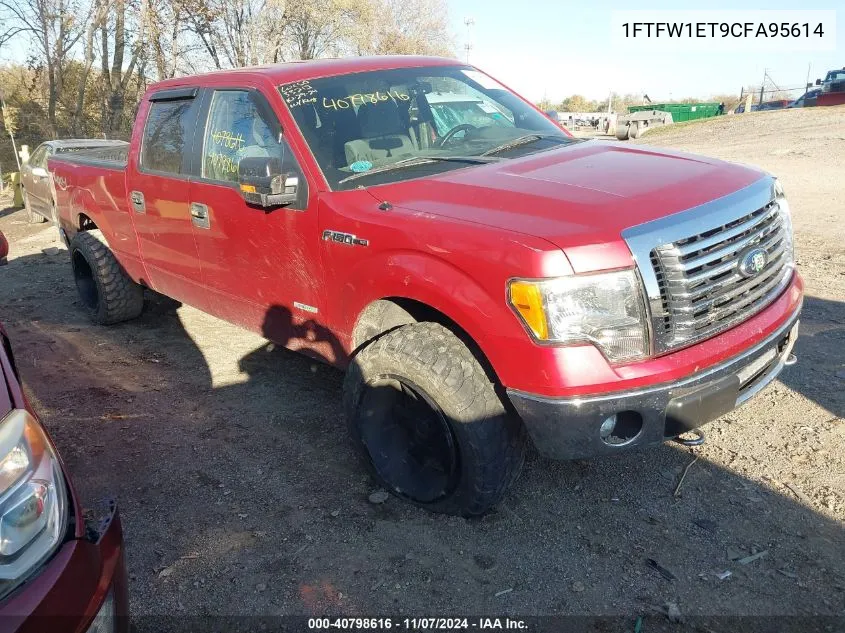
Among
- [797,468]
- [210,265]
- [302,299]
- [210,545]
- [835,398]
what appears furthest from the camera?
[210,265]

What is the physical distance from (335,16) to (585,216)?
32163mm

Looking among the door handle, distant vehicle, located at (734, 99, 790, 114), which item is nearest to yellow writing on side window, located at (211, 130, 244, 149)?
the door handle

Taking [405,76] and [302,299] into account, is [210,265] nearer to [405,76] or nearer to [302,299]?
[302,299]

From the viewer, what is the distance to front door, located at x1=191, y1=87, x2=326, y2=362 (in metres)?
3.35

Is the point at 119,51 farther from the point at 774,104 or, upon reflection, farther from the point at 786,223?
the point at 774,104

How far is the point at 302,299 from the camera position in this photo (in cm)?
347

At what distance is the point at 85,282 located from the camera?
6.04m

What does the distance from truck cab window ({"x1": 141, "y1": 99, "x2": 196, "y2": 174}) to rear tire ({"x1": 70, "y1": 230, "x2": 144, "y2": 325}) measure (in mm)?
1190

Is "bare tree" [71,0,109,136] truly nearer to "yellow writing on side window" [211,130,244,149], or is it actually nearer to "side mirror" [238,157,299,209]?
"yellow writing on side window" [211,130,244,149]

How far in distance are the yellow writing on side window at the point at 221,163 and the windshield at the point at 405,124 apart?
21.4 inches

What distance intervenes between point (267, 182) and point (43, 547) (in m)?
2.00

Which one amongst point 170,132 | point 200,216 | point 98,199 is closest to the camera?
point 200,216

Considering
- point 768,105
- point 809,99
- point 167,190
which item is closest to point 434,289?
point 167,190

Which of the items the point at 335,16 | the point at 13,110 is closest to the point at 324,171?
the point at 13,110
